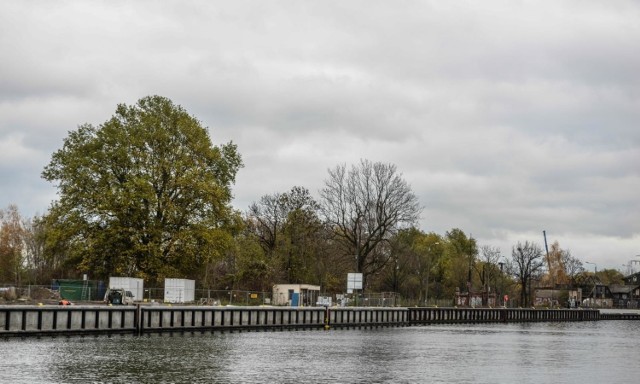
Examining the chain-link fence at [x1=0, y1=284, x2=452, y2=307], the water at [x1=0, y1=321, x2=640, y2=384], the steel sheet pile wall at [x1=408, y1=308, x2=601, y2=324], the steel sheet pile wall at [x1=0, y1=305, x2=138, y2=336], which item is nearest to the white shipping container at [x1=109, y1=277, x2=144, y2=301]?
the chain-link fence at [x1=0, y1=284, x2=452, y2=307]

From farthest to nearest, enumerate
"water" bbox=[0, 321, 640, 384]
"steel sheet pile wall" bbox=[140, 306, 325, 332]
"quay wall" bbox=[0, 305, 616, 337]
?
"steel sheet pile wall" bbox=[140, 306, 325, 332]
"quay wall" bbox=[0, 305, 616, 337]
"water" bbox=[0, 321, 640, 384]

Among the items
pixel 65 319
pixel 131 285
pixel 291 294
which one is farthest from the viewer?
pixel 291 294

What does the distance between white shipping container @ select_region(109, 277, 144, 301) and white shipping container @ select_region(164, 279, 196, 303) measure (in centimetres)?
268

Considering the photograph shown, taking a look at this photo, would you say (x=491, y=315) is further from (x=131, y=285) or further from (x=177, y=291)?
(x=131, y=285)

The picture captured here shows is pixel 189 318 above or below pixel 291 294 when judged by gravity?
below

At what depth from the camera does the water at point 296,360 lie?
45.9 metres

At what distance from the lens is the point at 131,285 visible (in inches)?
3187

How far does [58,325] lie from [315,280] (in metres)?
62.5

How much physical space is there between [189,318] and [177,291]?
602cm

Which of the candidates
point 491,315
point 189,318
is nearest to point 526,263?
point 491,315

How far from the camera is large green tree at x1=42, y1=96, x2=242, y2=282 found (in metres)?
85.6

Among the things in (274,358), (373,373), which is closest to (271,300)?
(274,358)

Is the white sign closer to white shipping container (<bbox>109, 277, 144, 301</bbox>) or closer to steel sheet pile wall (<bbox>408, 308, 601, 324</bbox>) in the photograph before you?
steel sheet pile wall (<bbox>408, 308, 601, 324</bbox>)

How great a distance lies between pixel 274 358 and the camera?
56469 millimetres
